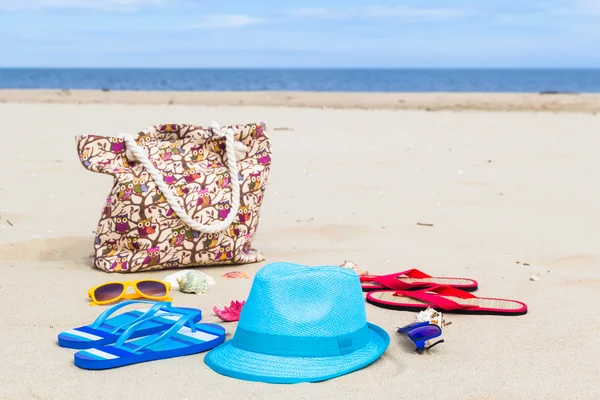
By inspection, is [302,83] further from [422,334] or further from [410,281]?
[422,334]

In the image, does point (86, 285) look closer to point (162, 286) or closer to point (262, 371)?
point (162, 286)

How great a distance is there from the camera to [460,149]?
8656mm

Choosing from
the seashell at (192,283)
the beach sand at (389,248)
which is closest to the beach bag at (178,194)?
the beach sand at (389,248)

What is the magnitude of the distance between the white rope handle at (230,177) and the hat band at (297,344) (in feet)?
4.28

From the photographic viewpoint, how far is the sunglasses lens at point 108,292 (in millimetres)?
3369

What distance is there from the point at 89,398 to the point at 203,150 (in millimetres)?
1946

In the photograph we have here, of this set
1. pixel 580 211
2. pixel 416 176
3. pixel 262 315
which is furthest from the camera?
pixel 416 176

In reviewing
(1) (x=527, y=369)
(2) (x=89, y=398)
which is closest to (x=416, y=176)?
(1) (x=527, y=369)

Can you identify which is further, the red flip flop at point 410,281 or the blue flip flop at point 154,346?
the red flip flop at point 410,281

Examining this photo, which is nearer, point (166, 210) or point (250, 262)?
point (166, 210)

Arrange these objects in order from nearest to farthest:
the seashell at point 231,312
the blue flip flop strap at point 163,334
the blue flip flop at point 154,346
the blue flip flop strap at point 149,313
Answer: the blue flip flop at point 154,346 → the blue flip flop strap at point 163,334 → the blue flip flop strap at point 149,313 → the seashell at point 231,312

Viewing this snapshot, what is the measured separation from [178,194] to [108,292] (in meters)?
0.72

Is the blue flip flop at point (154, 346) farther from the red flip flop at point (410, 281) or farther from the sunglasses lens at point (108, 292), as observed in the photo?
the red flip flop at point (410, 281)

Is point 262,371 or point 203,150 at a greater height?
point 203,150
